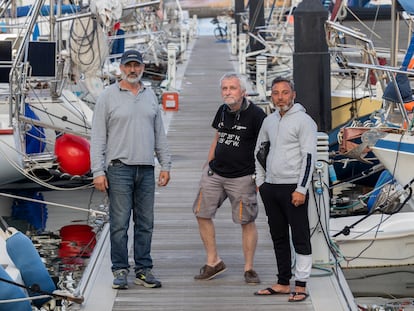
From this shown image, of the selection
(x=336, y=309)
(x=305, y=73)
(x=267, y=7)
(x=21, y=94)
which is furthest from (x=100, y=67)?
(x=267, y=7)

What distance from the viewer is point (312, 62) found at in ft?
35.6

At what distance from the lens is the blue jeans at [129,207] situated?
7.92 metres

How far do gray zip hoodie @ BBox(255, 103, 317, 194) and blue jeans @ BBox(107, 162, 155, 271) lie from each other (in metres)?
1.00

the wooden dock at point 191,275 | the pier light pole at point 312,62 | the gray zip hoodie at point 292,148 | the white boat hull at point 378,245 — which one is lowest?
the white boat hull at point 378,245

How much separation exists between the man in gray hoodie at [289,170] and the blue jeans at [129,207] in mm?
888

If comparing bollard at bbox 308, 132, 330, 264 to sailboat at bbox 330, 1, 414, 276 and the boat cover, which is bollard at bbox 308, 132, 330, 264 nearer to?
sailboat at bbox 330, 1, 414, 276

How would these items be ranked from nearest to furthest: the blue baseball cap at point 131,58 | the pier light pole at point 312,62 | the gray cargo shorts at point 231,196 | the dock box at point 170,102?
the blue baseball cap at point 131,58, the gray cargo shorts at point 231,196, the pier light pole at point 312,62, the dock box at point 170,102

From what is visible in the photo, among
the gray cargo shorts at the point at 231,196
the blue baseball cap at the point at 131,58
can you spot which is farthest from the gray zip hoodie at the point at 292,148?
the blue baseball cap at the point at 131,58

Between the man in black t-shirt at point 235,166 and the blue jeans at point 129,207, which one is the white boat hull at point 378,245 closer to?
the man in black t-shirt at point 235,166

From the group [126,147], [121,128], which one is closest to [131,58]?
[121,128]

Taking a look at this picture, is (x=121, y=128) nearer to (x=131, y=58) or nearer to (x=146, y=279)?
(x=131, y=58)

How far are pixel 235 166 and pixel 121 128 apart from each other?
90cm

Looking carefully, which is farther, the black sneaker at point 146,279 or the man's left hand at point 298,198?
the black sneaker at point 146,279

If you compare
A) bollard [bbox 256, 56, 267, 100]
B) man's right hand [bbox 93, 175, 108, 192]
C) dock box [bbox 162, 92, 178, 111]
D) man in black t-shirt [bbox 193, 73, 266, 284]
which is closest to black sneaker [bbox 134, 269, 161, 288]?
man in black t-shirt [bbox 193, 73, 266, 284]
